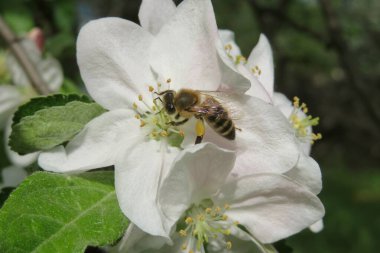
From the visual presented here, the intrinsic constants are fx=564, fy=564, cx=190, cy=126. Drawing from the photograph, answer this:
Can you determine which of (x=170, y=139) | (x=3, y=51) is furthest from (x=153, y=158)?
(x=3, y=51)

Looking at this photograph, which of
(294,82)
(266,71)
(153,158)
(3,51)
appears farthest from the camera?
(294,82)

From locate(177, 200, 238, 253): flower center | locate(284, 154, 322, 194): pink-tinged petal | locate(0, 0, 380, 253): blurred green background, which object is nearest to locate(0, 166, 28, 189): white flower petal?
locate(177, 200, 238, 253): flower center

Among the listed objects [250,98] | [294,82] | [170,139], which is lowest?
[294,82]

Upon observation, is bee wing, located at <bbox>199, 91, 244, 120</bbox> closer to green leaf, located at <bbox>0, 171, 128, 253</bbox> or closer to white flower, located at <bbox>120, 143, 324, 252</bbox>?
white flower, located at <bbox>120, 143, 324, 252</bbox>

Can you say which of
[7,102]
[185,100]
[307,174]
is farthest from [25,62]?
[307,174]

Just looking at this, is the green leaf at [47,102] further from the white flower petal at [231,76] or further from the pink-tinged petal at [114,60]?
the white flower petal at [231,76]

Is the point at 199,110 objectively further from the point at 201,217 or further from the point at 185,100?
the point at 201,217

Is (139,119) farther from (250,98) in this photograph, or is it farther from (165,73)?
(250,98)
